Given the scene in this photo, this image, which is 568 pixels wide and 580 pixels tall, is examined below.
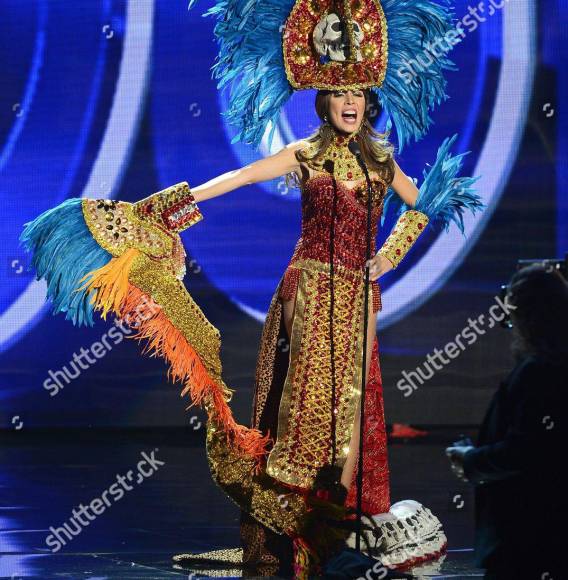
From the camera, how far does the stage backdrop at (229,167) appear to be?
8508mm

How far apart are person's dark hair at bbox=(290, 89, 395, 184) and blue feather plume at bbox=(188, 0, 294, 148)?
6.2 inches

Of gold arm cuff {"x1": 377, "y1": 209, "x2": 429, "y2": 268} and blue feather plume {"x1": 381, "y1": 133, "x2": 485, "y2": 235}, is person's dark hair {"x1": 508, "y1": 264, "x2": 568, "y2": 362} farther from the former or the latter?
blue feather plume {"x1": 381, "y1": 133, "x2": 485, "y2": 235}

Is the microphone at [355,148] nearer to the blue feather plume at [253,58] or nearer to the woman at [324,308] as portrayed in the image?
the woman at [324,308]

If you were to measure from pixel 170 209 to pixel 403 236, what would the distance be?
3.03 feet

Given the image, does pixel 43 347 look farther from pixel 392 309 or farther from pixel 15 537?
pixel 15 537

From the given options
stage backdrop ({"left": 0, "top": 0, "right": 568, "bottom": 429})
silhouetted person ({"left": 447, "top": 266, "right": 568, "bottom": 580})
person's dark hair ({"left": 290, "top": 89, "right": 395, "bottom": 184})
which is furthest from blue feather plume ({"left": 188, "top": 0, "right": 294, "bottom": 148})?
stage backdrop ({"left": 0, "top": 0, "right": 568, "bottom": 429})

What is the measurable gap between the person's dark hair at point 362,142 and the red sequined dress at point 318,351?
0.04 metres

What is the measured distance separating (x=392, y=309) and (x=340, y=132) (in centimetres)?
384

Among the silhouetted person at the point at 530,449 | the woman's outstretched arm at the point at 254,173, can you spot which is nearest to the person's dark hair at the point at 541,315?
the silhouetted person at the point at 530,449

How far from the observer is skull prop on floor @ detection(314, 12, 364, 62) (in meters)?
4.90

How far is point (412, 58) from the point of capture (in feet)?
16.6

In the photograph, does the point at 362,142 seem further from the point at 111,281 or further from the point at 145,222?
the point at 111,281

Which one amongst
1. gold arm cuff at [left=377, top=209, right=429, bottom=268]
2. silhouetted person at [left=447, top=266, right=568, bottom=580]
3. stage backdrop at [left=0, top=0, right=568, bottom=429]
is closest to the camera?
silhouetted person at [left=447, top=266, right=568, bottom=580]

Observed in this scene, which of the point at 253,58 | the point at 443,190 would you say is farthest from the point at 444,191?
the point at 253,58
